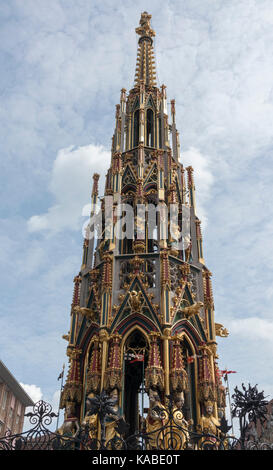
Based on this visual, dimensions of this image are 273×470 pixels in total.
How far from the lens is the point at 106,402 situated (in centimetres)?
1723

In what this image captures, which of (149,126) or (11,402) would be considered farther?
(11,402)

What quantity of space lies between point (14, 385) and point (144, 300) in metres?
37.5

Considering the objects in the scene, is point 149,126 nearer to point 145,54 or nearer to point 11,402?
point 145,54

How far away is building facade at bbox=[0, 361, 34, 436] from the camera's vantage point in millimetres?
56344

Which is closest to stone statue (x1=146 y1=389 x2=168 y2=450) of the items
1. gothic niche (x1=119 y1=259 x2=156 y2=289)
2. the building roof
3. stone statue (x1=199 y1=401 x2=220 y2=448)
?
stone statue (x1=199 y1=401 x2=220 y2=448)

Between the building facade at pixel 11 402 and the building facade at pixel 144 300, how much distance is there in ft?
92.3

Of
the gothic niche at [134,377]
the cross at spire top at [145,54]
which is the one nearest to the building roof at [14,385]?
the gothic niche at [134,377]

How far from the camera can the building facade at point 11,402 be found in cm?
5634

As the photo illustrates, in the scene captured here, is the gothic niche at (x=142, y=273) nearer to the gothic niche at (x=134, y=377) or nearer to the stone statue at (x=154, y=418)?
the gothic niche at (x=134, y=377)

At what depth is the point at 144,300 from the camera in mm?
27453

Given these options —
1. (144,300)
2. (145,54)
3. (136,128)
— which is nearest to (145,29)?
(145,54)
